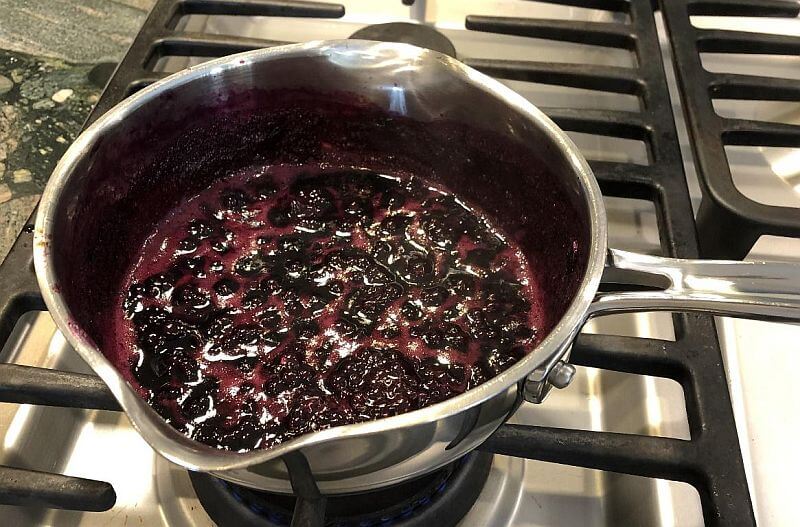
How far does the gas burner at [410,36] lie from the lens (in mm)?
790

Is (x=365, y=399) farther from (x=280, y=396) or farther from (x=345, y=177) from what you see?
(x=345, y=177)

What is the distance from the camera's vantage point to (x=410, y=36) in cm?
80

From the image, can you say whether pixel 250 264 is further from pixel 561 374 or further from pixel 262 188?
pixel 561 374

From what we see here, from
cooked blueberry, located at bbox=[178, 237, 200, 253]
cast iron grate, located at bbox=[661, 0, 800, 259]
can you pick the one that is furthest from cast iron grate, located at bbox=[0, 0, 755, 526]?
cooked blueberry, located at bbox=[178, 237, 200, 253]

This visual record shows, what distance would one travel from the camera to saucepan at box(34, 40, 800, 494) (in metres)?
0.37

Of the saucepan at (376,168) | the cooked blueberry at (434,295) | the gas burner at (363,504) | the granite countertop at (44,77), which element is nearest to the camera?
the saucepan at (376,168)

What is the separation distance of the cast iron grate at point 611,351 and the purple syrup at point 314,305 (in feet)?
0.21

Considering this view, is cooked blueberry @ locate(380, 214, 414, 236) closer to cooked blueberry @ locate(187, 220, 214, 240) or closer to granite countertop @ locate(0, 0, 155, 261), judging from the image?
cooked blueberry @ locate(187, 220, 214, 240)

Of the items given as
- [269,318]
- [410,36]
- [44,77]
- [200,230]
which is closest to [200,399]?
[269,318]

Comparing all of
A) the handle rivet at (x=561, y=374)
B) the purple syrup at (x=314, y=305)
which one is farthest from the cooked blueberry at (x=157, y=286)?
the handle rivet at (x=561, y=374)

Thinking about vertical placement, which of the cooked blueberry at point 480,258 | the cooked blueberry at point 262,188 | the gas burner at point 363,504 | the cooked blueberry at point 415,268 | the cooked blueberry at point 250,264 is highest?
the cooked blueberry at point 262,188

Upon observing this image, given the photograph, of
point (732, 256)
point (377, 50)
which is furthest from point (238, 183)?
point (732, 256)

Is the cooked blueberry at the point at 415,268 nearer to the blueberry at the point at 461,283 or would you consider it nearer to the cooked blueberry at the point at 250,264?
the blueberry at the point at 461,283

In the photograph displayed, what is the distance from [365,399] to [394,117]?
0.28 metres
